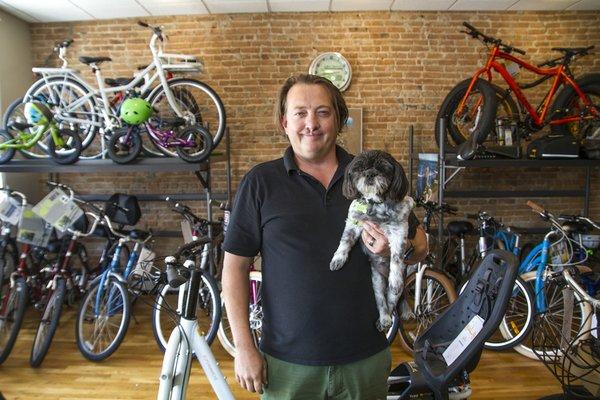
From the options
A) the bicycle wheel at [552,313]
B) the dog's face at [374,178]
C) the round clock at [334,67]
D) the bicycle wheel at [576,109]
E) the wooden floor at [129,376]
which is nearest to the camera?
the dog's face at [374,178]

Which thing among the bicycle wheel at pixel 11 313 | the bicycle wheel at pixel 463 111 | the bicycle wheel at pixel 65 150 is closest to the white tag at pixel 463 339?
the bicycle wheel at pixel 463 111

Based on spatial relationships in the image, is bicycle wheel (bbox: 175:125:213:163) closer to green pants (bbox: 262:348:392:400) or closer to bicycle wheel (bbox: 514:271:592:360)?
green pants (bbox: 262:348:392:400)

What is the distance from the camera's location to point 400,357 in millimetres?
2854

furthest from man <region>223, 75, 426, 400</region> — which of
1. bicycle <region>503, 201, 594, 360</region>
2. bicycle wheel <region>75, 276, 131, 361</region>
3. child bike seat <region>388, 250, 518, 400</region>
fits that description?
bicycle <region>503, 201, 594, 360</region>

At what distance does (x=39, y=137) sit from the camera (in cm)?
306

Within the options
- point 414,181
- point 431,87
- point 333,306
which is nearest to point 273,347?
point 333,306

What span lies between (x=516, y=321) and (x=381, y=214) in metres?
2.76

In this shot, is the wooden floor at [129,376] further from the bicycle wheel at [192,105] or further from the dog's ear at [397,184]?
the dog's ear at [397,184]

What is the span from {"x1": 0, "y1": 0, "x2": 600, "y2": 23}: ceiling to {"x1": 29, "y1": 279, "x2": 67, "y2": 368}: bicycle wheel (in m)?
2.53

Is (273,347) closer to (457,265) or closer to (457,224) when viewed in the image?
(457,224)

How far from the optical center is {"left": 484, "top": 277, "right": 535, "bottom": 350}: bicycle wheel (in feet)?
9.25

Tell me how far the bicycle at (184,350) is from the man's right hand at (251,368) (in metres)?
0.70

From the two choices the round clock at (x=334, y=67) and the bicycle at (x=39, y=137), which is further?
the round clock at (x=334, y=67)

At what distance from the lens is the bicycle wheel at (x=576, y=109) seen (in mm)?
3510
